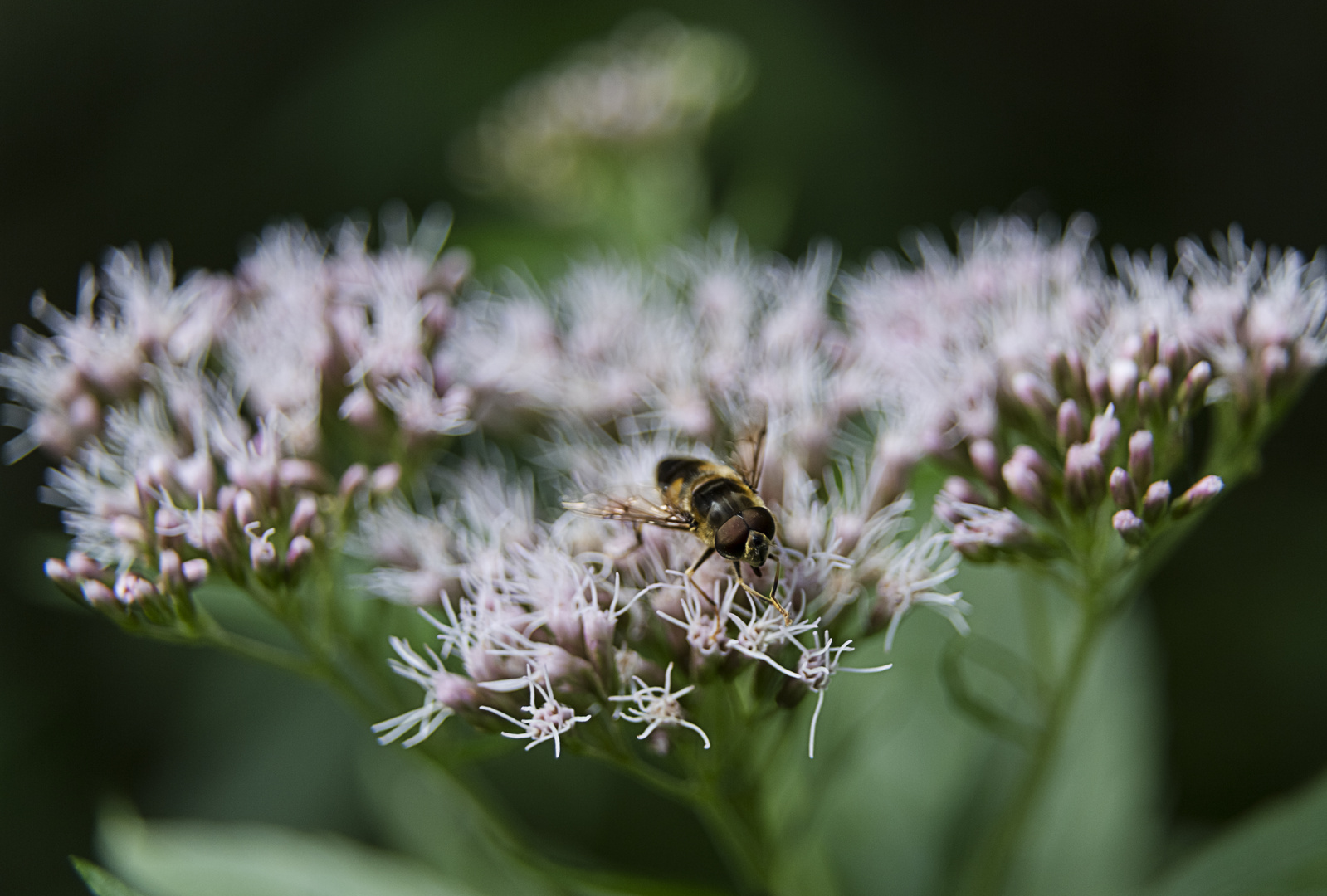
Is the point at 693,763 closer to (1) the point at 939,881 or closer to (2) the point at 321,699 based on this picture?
(1) the point at 939,881

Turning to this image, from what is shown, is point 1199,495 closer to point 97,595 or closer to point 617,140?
point 97,595

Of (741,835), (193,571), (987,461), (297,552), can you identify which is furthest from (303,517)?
(987,461)

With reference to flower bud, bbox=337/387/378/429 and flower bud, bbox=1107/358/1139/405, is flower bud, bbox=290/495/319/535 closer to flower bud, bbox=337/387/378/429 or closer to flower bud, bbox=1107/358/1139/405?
flower bud, bbox=337/387/378/429

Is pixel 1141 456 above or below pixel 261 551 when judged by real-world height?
above

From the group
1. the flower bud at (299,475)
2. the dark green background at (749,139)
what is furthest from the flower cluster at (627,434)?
the dark green background at (749,139)

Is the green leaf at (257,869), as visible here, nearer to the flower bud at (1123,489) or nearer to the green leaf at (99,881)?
the green leaf at (99,881)

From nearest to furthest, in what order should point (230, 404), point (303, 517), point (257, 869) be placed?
point (303, 517)
point (230, 404)
point (257, 869)

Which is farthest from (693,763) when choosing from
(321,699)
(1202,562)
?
(1202,562)
